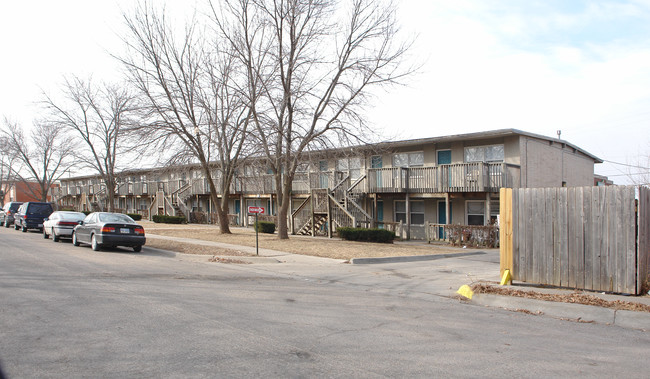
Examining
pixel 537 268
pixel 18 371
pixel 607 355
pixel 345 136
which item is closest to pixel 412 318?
pixel 607 355

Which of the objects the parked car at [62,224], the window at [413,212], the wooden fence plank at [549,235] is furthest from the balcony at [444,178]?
the parked car at [62,224]

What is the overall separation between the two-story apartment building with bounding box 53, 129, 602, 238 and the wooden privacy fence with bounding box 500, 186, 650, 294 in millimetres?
10688

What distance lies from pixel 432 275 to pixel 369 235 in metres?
9.33

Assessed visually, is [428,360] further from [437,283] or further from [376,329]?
[437,283]

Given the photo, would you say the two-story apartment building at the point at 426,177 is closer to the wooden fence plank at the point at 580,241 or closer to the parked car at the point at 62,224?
the parked car at the point at 62,224

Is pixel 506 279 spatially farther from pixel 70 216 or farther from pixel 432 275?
pixel 70 216

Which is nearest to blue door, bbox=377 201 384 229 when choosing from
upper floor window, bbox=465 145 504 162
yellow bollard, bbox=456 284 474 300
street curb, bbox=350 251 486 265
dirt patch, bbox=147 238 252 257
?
upper floor window, bbox=465 145 504 162

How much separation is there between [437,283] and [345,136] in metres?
10.3

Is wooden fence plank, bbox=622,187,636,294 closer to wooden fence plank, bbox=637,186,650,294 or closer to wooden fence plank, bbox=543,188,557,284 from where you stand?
wooden fence plank, bbox=637,186,650,294

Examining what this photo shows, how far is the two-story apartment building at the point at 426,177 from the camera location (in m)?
22.2

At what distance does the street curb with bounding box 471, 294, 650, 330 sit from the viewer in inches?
288

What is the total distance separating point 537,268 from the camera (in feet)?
31.8

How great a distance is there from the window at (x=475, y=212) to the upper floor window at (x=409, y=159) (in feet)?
11.8

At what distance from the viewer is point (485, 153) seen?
23.8 meters
